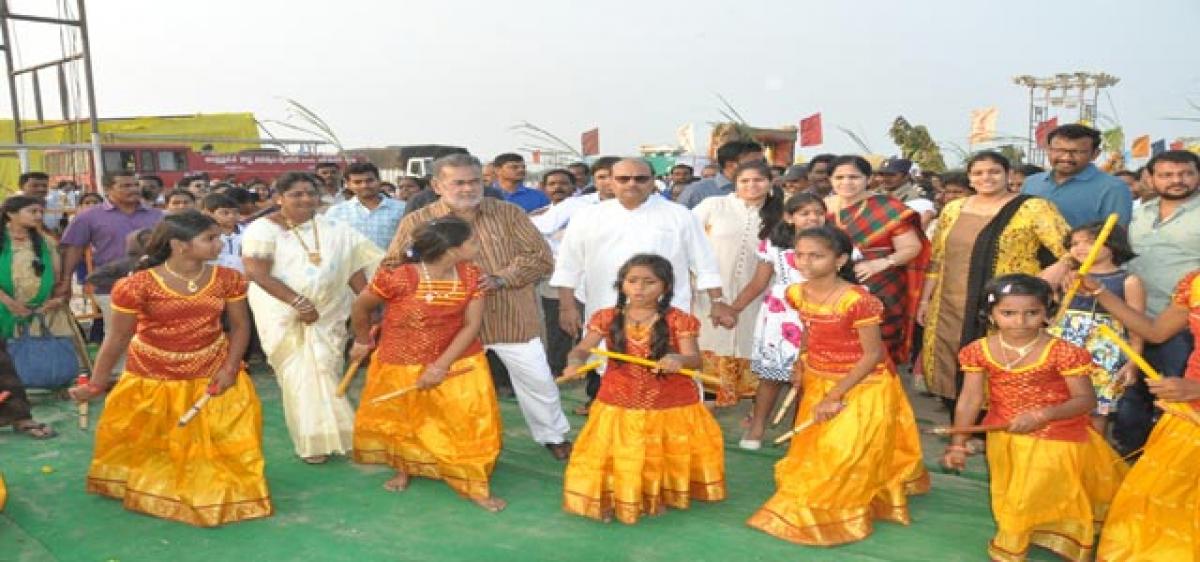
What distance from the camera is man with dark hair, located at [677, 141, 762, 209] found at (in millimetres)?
6207

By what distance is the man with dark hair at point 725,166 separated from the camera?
6.21m

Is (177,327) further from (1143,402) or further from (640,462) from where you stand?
(1143,402)

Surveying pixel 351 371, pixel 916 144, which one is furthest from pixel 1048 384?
A: pixel 916 144

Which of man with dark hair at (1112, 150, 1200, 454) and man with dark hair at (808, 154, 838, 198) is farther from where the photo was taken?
man with dark hair at (808, 154, 838, 198)

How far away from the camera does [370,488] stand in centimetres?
424

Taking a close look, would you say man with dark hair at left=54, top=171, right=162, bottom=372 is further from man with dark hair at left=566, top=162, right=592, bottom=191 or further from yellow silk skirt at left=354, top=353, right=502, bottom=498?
man with dark hair at left=566, top=162, right=592, bottom=191

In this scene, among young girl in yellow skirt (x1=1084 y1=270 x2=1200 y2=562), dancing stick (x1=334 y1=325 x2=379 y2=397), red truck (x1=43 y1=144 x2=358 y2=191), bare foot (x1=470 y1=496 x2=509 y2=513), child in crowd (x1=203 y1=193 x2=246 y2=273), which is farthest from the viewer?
red truck (x1=43 y1=144 x2=358 y2=191)

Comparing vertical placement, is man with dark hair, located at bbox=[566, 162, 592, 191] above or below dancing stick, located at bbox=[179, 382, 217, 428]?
above

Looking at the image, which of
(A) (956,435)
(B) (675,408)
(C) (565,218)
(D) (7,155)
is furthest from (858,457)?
(D) (7,155)

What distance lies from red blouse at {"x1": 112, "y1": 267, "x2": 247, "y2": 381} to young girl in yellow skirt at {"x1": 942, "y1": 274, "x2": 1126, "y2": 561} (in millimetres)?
3012

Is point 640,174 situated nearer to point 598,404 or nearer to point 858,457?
point 598,404

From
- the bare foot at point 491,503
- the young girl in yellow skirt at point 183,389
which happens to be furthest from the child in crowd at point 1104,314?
the young girl in yellow skirt at point 183,389

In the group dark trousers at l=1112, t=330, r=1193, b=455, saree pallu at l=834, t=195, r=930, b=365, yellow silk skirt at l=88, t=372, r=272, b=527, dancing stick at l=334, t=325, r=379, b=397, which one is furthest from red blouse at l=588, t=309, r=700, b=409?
dark trousers at l=1112, t=330, r=1193, b=455

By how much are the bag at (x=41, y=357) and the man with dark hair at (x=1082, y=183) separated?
601 centimetres
